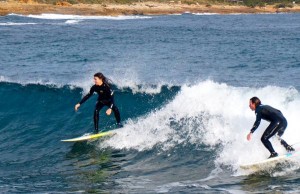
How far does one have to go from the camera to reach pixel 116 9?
96250mm

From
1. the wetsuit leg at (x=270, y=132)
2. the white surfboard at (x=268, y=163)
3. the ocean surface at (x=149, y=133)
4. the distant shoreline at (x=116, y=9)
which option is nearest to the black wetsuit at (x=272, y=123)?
the wetsuit leg at (x=270, y=132)

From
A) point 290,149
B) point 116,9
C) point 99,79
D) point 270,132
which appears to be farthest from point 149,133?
point 116,9

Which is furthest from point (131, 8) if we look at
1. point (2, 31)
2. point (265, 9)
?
point (2, 31)

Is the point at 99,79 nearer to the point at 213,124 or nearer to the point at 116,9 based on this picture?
the point at 213,124

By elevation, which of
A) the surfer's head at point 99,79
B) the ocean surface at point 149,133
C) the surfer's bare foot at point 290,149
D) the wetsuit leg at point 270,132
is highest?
the surfer's head at point 99,79

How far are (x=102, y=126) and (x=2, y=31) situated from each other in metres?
39.3

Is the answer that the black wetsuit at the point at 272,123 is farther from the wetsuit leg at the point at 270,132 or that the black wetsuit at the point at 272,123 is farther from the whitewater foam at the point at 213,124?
the whitewater foam at the point at 213,124

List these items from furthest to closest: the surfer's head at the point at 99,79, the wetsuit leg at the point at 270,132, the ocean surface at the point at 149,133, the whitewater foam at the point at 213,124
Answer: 1. the surfer's head at the point at 99,79
2. the whitewater foam at the point at 213,124
3. the wetsuit leg at the point at 270,132
4. the ocean surface at the point at 149,133

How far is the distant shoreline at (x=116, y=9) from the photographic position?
86500mm

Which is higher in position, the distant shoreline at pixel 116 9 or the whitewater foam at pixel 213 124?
the distant shoreline at pixel 116 9

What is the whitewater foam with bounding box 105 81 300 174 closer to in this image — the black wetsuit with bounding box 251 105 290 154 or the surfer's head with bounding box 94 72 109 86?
the black wetsuit with bounding box 251 105 290 154

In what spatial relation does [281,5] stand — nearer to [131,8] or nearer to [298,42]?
[131,8]

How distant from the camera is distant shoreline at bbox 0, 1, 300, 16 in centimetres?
8650

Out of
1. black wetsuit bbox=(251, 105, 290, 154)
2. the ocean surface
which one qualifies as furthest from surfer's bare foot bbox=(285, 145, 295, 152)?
the ocean surface
